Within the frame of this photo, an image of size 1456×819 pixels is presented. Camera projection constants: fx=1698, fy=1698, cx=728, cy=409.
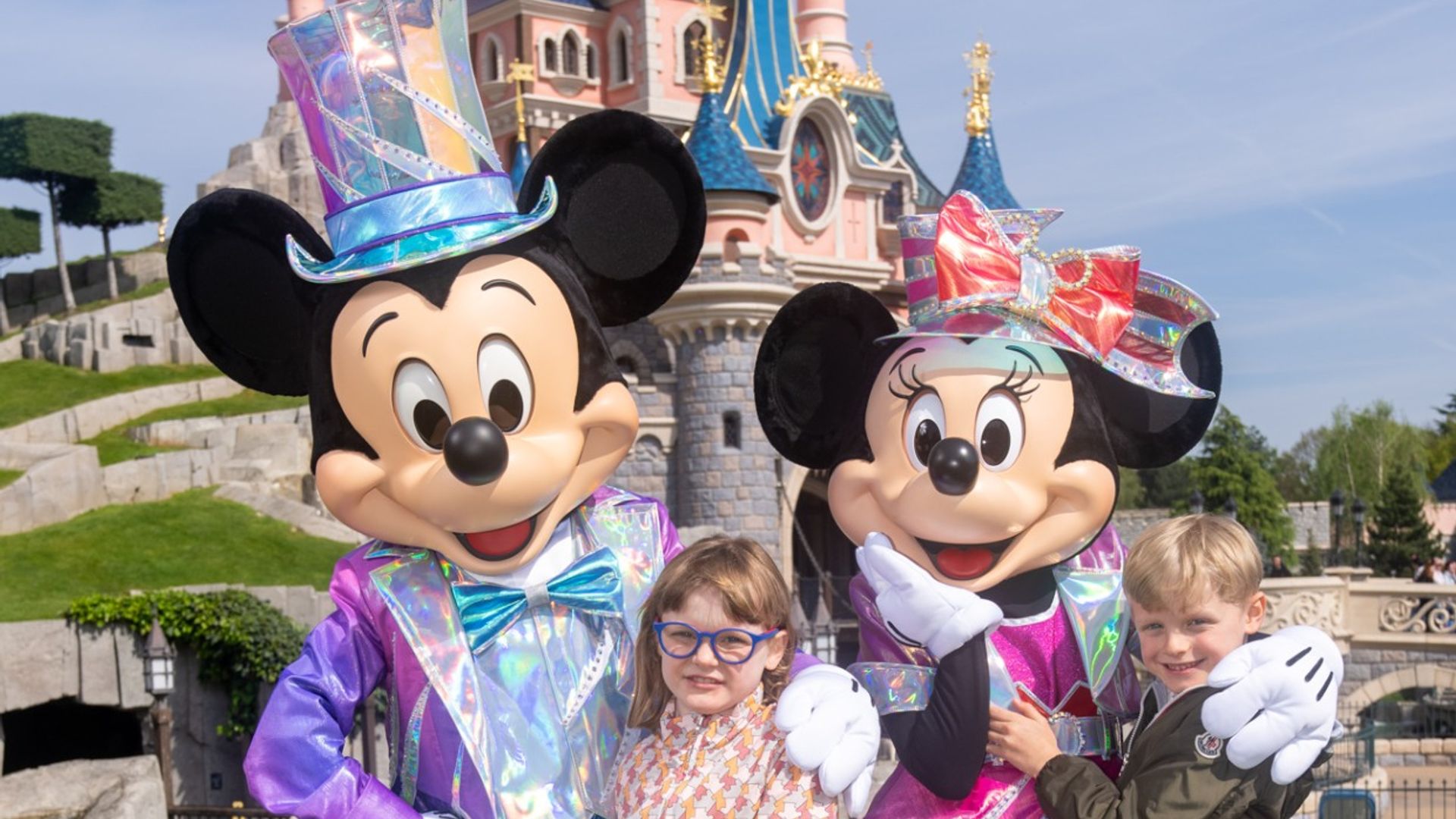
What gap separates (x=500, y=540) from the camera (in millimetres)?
3842

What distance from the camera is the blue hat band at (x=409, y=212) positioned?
3.76m

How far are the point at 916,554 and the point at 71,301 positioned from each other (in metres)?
29.3

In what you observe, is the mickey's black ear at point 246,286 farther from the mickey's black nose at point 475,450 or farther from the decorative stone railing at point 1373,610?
the decorative stone railing at point 1373,610

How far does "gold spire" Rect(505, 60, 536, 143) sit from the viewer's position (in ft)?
68.9

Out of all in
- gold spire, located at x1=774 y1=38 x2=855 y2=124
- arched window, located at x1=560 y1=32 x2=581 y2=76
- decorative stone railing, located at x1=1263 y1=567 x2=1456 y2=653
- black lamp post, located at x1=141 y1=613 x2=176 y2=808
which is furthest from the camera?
arched window, located at x1=560 y1=32 x2=581 y2=76

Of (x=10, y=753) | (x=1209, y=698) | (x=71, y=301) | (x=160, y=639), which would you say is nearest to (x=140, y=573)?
(x=10, y=753)

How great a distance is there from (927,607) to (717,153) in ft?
52.8

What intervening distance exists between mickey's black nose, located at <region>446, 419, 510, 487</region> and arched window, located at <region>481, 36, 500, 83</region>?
2095 cm

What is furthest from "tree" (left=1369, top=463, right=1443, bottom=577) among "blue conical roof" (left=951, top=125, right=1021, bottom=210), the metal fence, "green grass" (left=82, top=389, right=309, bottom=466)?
"green grass" (left=82, top=389, right=309, bottom=466)

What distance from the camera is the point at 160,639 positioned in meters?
11.4

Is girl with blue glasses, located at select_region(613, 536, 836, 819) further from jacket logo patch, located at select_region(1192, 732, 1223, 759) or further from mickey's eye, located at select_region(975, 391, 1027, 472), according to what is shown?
mickey's eye, located at select_region(975, 391, 1027, 472)

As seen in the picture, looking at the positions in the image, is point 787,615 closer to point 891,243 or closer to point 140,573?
point 140,573

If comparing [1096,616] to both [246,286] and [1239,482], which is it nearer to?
[246,286]

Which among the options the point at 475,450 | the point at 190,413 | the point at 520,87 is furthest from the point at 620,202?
the point at 190,413
